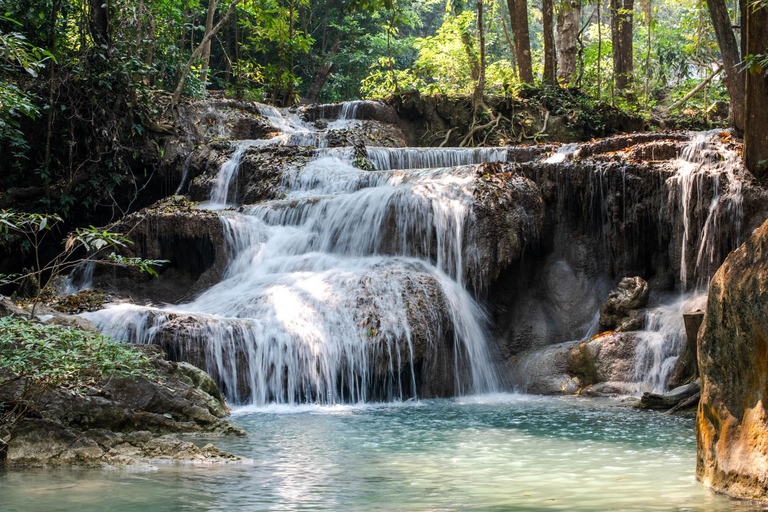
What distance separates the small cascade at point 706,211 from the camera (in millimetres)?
10734

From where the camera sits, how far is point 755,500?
355cm

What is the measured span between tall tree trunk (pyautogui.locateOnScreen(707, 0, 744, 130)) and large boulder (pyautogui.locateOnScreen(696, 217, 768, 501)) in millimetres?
8820

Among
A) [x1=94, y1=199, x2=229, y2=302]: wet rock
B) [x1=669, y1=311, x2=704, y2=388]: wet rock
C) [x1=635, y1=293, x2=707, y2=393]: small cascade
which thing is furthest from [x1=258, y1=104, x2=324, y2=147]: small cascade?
[x1=669, y1=311, x2=704, y2=388]: wet rock

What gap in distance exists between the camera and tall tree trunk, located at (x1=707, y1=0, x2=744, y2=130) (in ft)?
37.8

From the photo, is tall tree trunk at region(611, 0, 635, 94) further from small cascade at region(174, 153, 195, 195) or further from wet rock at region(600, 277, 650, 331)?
small cascade at region(174, 153, 195, 195)

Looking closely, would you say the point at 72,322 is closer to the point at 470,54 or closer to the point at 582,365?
the point at 582,365

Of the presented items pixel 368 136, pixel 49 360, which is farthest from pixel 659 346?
pixel 368 136

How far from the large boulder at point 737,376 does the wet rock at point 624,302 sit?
6.73 meters

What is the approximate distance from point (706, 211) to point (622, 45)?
1358cm

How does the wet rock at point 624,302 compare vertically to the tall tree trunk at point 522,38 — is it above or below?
below

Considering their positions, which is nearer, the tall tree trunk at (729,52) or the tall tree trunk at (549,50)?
the tall tree trunk at (729,52)

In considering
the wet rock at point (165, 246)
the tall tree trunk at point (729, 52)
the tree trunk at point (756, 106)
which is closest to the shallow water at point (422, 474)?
the wet rock at point (165, 246)

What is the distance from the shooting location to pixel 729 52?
1184 cm

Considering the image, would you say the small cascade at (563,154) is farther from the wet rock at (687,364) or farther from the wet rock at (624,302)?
the wet rock at (687,364)
